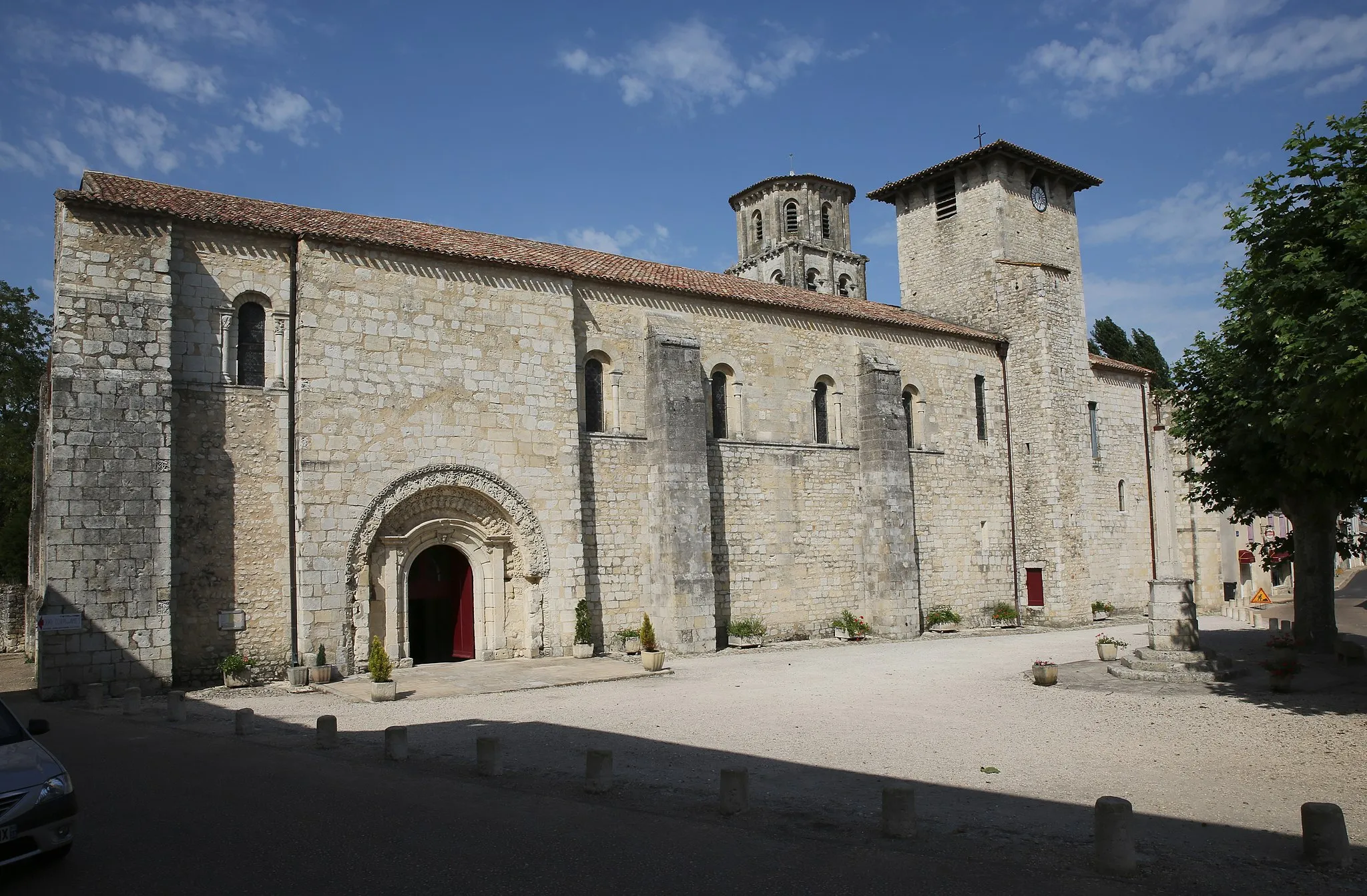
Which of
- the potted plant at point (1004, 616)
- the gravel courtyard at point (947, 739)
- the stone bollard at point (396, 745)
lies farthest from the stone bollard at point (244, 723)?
the potted plant at point (1004, 616)

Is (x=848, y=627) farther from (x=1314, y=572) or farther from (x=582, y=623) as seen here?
(x=1314, y=572)

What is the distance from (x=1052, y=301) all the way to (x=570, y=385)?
17.2m

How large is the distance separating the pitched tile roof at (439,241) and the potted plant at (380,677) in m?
7.90

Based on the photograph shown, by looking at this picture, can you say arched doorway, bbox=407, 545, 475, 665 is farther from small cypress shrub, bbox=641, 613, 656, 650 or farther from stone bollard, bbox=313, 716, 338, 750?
stone bollard, bbox=313, 716, 338, 750

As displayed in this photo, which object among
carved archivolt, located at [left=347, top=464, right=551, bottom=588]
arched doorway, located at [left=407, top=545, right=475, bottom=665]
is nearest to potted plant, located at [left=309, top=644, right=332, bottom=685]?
carved archivolt, located at [left=347, top=464, right=551, bottom=588]

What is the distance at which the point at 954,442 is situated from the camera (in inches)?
1069

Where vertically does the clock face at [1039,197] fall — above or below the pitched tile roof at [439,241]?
above

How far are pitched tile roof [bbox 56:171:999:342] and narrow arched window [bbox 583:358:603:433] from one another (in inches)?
79.0

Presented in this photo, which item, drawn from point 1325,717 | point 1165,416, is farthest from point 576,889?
point 1165,416

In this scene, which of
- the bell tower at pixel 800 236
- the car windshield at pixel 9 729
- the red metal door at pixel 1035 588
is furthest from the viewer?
the bell tower at pixel 800 236

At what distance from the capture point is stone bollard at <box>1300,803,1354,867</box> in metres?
6.14

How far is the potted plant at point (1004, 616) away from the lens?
26.5 metres

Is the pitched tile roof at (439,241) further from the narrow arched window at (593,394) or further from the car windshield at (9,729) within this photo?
the car windshield at (9,729)

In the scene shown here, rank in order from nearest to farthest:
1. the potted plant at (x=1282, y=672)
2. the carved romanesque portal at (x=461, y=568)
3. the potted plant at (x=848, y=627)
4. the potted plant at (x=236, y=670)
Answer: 1. the potted plant at (x=1282, y=672)
2. the potted plant at (x=236, y=670)
3. the carved romanesque portal at (x=461, y=568)
4. the potted plant at (x=848, y=627)
